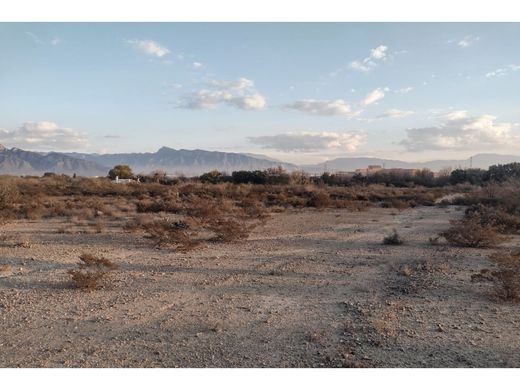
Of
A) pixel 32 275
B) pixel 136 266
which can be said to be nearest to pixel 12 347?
pixel 32 275

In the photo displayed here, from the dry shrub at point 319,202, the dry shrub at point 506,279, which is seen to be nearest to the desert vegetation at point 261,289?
the dry shrub at point 506,279

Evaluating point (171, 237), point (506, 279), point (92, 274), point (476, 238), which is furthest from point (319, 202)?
point (92, 274)

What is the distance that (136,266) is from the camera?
34.8 feet

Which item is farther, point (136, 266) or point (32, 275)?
point (136, 266)

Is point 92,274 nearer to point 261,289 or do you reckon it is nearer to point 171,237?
point 261,289

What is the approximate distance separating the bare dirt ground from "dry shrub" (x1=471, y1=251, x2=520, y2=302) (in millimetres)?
246

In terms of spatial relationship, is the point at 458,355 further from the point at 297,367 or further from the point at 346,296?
the point at 346,296

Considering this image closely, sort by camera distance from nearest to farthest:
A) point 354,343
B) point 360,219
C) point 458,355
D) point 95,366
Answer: point 95,366 < point 458,355 < point 354,343 < point 360,219

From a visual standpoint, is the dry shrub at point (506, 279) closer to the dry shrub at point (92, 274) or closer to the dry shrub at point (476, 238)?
the dry shrub at point (476, 238)

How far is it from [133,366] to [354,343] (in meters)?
2.63

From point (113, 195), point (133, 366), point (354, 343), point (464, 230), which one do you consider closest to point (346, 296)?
point (354, 343)

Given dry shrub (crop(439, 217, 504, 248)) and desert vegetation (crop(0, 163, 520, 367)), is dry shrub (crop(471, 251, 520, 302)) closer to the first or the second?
desert vegetation (crop(0, 163, 520, 367))

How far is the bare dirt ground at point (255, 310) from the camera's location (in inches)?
218

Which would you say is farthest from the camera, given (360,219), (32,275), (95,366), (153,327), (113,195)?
(113,195)
